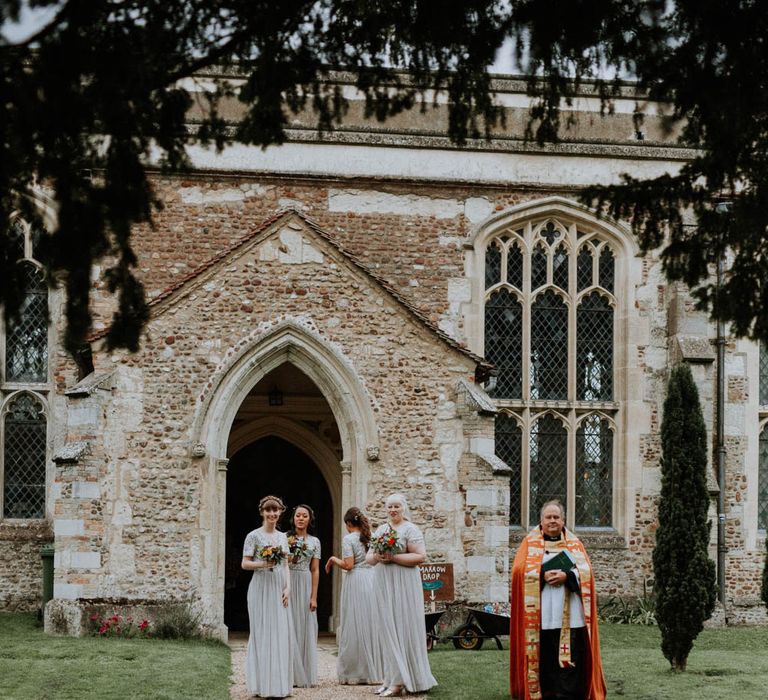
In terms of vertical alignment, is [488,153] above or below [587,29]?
above

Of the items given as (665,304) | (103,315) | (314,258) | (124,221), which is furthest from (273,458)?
(124,221)

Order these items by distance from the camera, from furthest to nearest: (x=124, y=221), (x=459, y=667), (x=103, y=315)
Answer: (x=103, y=315) → (x=459, y=667) → (x=124, y=221)

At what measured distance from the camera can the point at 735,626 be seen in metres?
18.4

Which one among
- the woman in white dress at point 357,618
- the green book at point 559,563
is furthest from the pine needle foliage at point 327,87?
the woman in white dress at point 357,618

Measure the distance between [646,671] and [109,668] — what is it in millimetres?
5350

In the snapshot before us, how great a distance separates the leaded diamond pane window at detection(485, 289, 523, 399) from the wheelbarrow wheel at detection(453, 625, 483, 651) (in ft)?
16.1

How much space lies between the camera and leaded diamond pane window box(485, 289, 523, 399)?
1853 cm

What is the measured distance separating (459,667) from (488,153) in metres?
8.78

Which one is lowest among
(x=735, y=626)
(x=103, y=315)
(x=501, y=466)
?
(x=735, y=626)

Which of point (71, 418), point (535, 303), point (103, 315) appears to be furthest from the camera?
point (535, 303)

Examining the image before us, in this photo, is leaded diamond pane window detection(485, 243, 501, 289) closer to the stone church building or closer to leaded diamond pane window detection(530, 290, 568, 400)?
the stone church building

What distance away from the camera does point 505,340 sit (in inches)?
733

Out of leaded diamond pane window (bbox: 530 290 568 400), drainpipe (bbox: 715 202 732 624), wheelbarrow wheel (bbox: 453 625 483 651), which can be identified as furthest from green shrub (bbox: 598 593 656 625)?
wheelbarrow wheel (bbox: 453 625 483 651)

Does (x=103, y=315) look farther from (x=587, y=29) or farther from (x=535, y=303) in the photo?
(x=587, y=29)
